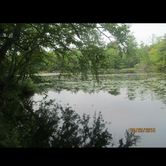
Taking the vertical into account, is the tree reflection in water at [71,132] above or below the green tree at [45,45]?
below

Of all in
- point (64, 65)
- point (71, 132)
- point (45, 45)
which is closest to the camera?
point (71, 132)

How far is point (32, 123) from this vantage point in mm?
4305

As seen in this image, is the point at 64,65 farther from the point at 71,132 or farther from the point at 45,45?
the point at 71,132

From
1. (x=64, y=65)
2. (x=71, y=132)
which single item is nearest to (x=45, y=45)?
(x=64, y=65)

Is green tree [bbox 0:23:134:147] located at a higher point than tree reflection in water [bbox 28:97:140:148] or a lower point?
higher

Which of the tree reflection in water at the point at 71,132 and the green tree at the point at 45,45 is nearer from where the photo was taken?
the tree reflection in water at the point at 71,132

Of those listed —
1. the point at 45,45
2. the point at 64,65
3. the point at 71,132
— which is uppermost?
the point at 45,45

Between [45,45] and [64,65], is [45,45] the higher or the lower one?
the higher one

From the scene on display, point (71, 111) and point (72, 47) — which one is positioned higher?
point (72, 47)

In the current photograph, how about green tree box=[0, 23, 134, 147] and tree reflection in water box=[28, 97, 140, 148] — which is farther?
green tree box=[0, 23, 134, 147]
